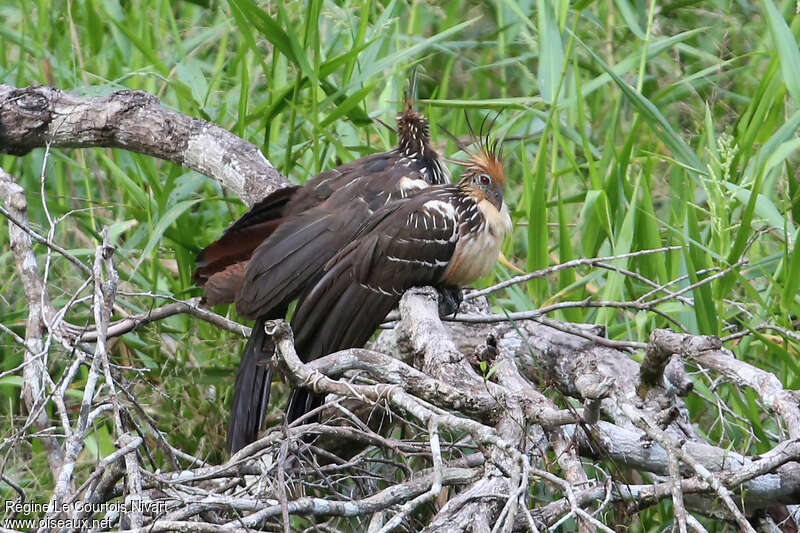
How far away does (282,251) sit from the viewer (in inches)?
140

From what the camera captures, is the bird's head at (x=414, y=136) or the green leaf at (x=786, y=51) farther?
the bird's head at (x=414, y=136)

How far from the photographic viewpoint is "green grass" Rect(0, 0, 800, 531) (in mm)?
3471

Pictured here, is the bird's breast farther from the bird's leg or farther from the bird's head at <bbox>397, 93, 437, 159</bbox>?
the bird's head at <bbox>397, 93, 437, 159</bbox>

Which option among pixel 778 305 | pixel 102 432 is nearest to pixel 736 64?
pixel 778 305

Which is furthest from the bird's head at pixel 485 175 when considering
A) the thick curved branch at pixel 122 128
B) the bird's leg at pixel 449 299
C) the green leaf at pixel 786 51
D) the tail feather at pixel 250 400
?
the green leaf at pixel 786 51

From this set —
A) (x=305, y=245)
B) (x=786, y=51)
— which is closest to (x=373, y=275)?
(x=305, y=245)

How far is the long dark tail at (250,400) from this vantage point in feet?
11.5

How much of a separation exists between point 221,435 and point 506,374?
4.47 ft

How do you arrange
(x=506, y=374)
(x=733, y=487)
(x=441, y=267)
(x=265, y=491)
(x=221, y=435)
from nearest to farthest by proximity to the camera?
1. (x=733, y=487)
2. (x=265, y=491)
3. (x=506, y=374)
4. (x=441, y=267)
5. (x=221, y=435)

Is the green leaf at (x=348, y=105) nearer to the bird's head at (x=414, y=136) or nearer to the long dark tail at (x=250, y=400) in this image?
the bird's head at (x=414, y=136)

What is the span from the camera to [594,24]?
216 inches

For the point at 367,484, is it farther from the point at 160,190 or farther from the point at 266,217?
the point at 160,190

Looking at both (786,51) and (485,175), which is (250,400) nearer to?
(485,175)

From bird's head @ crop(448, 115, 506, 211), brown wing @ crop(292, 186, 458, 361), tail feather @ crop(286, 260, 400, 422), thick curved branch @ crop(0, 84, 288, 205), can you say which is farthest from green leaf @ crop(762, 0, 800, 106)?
thick curved branch @ crop(0, 84, 288, 205)
